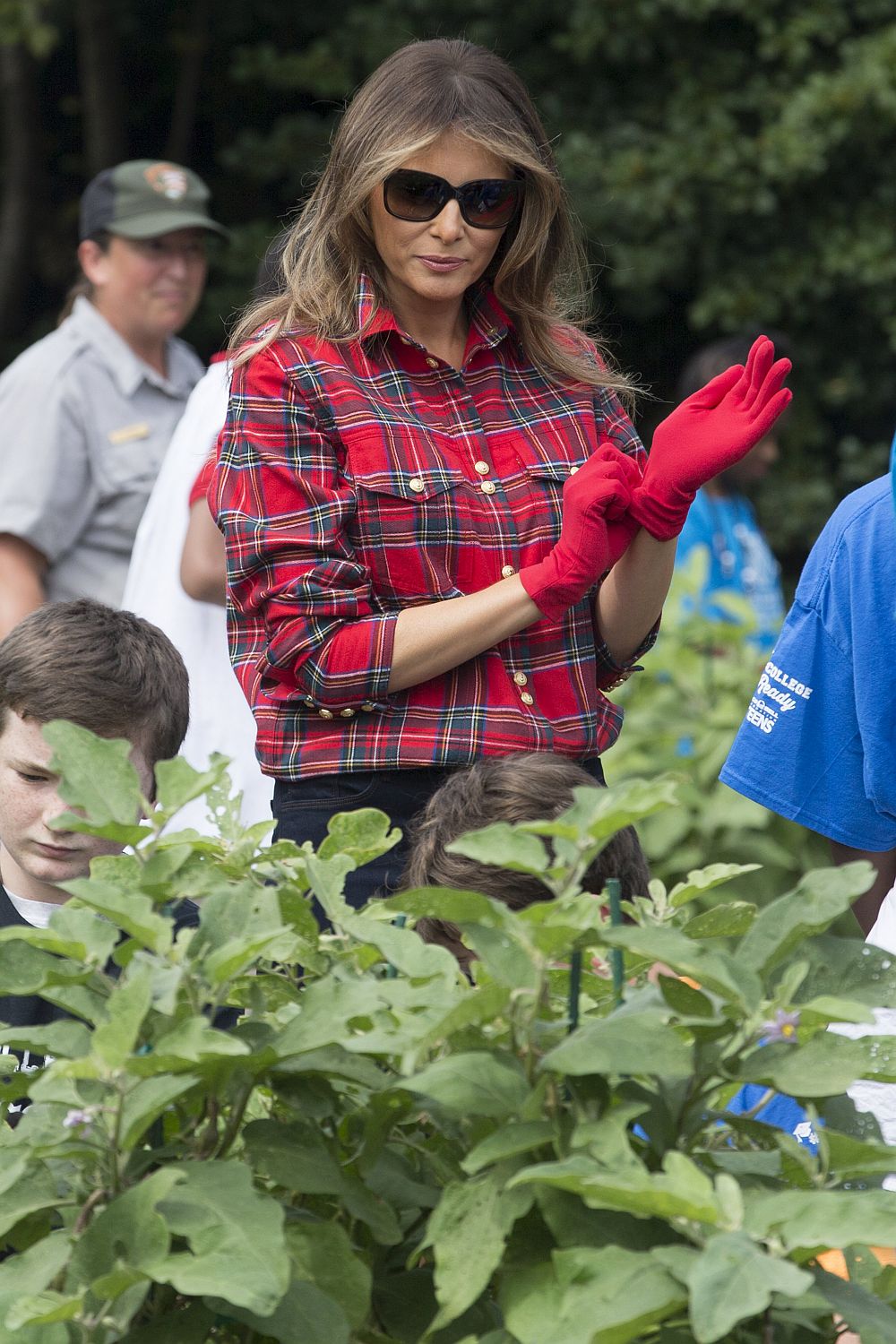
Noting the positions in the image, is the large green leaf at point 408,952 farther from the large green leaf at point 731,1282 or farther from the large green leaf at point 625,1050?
the large green leaf at point 731,1282

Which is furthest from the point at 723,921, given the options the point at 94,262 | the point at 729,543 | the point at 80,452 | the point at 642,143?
the point at 642,143

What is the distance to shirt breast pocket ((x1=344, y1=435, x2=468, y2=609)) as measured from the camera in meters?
2.22

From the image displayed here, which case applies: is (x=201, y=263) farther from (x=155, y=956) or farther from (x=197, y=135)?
(x=197, y=135)

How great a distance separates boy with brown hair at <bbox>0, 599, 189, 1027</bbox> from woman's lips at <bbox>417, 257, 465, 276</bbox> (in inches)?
24.0

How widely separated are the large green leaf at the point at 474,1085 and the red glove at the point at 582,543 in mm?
1239

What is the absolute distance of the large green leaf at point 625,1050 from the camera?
892 mm

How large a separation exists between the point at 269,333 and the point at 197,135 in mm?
8537

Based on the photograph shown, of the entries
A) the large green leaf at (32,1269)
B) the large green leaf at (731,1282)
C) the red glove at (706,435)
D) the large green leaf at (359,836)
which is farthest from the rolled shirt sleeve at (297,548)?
the large green leaf at (731,1282)

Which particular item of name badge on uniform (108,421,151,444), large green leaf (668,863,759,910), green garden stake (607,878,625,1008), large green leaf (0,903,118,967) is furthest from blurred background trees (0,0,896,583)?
large green leaf (0,903,118,967)

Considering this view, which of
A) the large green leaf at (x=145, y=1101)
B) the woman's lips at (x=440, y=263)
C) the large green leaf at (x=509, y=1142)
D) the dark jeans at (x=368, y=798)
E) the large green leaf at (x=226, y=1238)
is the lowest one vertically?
the dark jeans at (x=368, y=798)

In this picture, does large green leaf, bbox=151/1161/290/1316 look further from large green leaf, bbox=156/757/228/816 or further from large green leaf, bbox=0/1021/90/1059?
large green leaf, bbox=156/757/228/816

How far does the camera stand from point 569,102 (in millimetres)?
9141

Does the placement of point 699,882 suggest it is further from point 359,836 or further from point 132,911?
point 132,911

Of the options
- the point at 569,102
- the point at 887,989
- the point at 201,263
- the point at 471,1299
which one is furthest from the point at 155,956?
the point at 569,102
